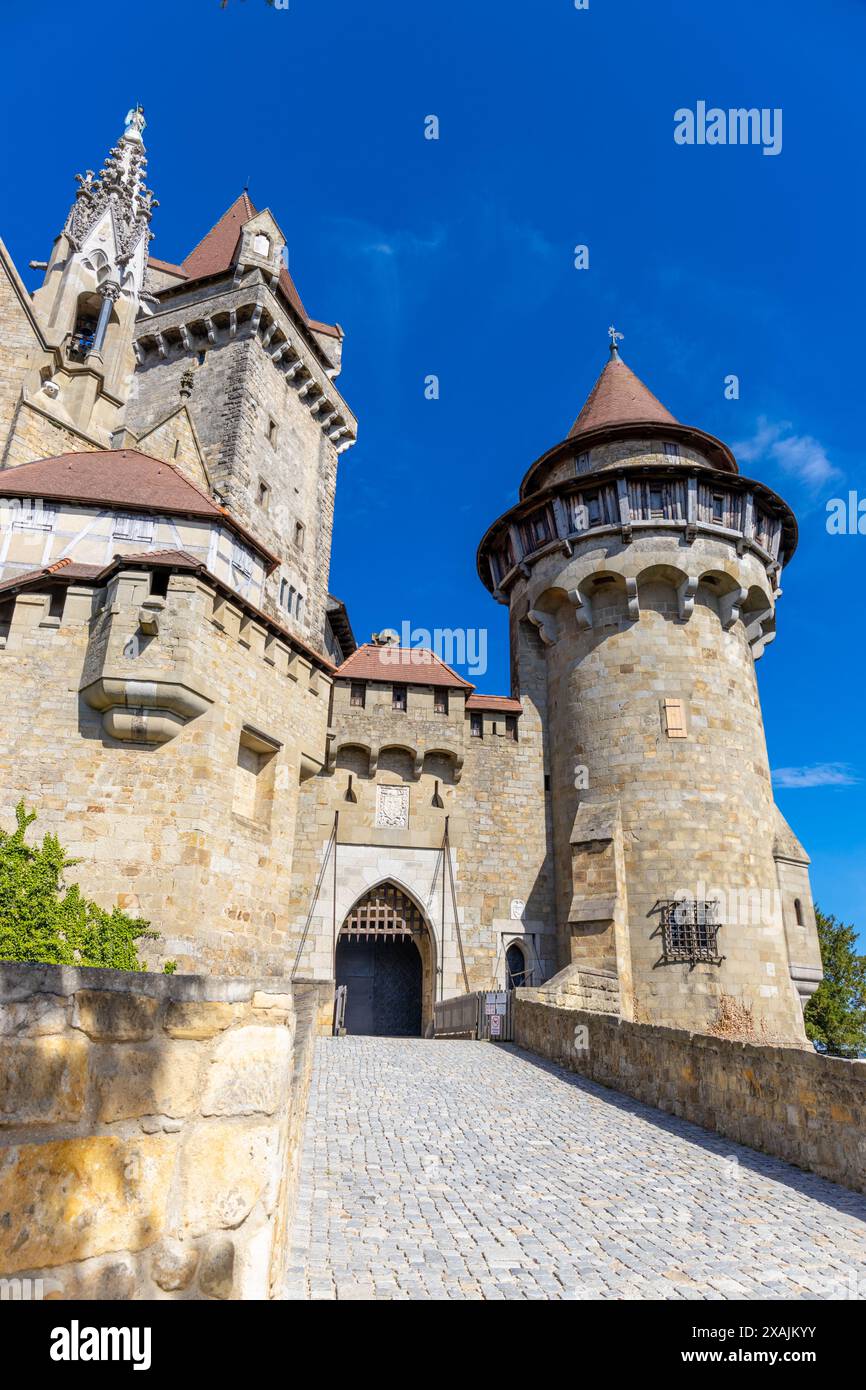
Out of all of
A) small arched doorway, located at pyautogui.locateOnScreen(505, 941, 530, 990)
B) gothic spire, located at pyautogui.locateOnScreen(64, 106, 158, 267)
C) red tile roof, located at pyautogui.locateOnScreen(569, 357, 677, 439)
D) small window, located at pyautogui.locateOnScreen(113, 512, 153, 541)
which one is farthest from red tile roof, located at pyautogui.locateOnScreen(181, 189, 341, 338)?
small arched doorway, located at pyautogui.locateOnScreen(505, 941, 530, 990)

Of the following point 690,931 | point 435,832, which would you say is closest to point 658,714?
point 690,931

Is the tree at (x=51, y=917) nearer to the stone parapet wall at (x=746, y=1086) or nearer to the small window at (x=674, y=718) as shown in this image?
the stone parapet wall at (x=746, y=1086)

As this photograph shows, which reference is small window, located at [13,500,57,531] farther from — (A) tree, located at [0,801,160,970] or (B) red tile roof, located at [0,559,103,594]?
(A) tree, located at [0,801,160,970]

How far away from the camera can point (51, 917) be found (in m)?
11.4

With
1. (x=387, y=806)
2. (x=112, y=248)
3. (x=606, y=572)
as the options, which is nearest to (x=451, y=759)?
(x=387, y=806)

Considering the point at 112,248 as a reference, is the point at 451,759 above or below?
below

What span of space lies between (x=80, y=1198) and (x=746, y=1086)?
6716 millimetres

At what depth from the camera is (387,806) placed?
63.6ft

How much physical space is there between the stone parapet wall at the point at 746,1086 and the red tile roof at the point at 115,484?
36.6ft

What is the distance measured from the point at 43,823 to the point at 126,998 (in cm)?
1128

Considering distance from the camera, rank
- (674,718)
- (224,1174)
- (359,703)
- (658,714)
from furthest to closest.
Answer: (359,703) < (658,714) < (674,718) < (224,1174)

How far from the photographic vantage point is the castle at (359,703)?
12.9 meters

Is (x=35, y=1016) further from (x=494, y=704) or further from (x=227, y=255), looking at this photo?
(x=227, y=255)
